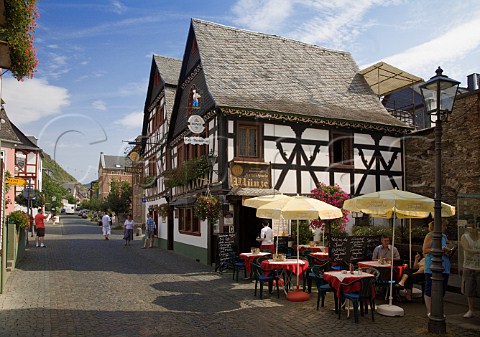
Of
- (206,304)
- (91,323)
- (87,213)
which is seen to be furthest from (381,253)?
(87,213)

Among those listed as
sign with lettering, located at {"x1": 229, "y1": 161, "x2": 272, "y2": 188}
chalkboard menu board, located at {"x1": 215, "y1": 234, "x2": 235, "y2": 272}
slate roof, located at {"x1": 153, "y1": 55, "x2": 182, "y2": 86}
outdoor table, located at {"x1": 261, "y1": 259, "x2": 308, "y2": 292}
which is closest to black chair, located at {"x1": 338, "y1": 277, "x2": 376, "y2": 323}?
outdoor table, located at {"x1": 261, "y1": 259, "x2": 308, "y2": 292}

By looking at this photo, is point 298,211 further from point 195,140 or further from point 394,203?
point 195,140

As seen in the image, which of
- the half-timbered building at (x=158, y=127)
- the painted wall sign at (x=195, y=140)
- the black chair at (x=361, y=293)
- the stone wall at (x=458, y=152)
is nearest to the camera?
the black chair at (x=361, y=293)

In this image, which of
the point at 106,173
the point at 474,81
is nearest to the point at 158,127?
the point at 474,81

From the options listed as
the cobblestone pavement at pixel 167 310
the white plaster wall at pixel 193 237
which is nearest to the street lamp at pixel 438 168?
the cobblestone pavement at pixel 167 310

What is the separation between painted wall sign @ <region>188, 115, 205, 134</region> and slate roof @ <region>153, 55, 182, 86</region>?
7.74 metres

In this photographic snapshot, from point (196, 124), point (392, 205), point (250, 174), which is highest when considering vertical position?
point (196, 124)

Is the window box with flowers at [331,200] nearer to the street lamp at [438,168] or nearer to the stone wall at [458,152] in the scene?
the stone wall at [458,152]

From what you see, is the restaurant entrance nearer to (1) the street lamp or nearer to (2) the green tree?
(1) the street lamp

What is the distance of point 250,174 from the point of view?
15.4m

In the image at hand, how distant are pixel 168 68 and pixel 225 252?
13886mm

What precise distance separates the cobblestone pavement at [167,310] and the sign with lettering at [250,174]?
3.21 metres

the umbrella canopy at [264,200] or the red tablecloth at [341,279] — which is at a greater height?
the umbrella canopy at [264,200]

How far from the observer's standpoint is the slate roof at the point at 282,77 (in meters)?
16.6
